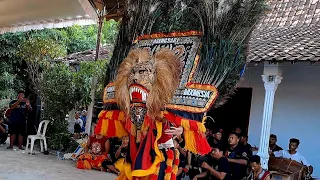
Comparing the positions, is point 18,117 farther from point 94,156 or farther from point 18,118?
point 94,156

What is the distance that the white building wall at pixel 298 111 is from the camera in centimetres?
889

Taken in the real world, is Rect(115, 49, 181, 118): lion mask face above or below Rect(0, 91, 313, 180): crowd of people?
above

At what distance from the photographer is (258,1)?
13.9ft

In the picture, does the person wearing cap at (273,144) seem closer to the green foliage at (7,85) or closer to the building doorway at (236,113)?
the building doorway at (236,113)

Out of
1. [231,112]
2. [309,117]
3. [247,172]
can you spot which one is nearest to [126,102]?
[247,172]

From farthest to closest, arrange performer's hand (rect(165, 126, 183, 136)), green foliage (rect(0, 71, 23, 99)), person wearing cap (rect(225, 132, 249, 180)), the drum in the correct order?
green foliage (rect(0, 71, 23, 99)), the drum, person wearing cap (rect(225, 132, 249, 180)), performer's hand (rect(165, 126, 183, 136))

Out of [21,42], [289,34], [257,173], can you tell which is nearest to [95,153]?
[257,173]

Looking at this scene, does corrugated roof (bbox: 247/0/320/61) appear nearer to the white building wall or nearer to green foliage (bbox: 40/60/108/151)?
the white building wall

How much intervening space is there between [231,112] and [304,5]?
3.74 m

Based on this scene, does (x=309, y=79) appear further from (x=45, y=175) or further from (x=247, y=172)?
(x=45, y=175)

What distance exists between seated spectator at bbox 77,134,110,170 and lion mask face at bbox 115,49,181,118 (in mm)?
4322

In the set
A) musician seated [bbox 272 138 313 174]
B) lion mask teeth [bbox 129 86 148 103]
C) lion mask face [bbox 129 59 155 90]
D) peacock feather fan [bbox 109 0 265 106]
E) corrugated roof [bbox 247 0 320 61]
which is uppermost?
corrugated roof [bbox 247 0 320 61]

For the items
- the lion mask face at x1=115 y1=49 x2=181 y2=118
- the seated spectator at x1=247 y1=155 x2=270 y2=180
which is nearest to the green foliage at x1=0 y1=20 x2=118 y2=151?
the seated spectator at x1=247 y1=155 x2=270 y2=180

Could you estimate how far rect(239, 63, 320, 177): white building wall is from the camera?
8891 millimetres
